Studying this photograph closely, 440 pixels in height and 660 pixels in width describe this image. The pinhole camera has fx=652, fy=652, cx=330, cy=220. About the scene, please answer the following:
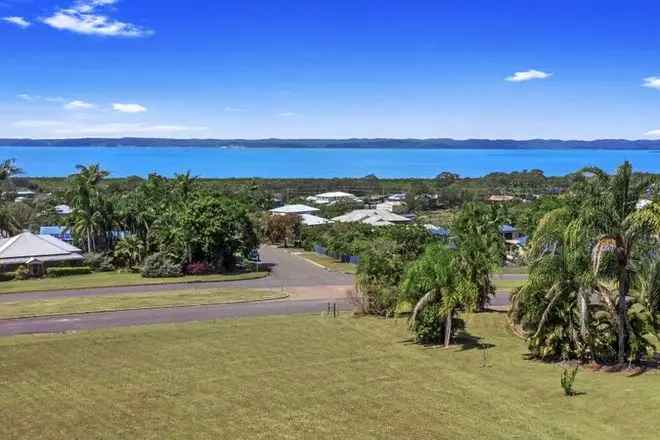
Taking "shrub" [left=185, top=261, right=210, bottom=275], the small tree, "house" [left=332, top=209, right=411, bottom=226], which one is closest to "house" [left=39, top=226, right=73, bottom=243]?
the small tree

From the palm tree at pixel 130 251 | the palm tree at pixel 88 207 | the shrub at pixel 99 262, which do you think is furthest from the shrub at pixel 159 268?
the palm tree at pixel 88 207

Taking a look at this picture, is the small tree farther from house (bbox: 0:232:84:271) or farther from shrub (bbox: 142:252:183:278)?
shrub (bbox: 142:252:183:278)

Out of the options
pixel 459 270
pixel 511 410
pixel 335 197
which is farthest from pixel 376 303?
pixel 335 197

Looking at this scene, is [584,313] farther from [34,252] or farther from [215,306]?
[34,252]

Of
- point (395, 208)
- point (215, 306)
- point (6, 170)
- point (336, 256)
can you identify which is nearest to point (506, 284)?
point (336, 256)

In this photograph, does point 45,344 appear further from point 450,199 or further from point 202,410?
point 450,199
